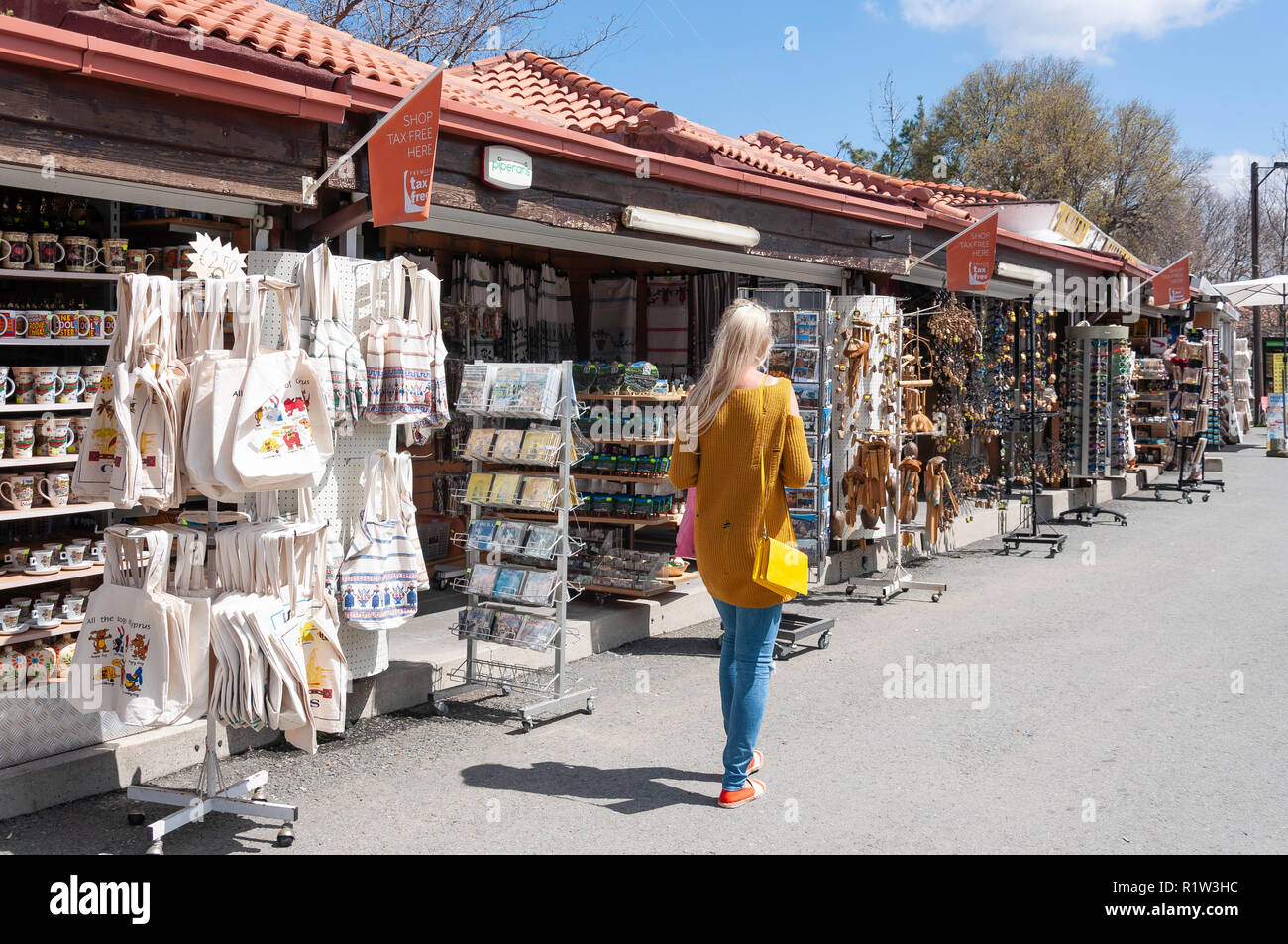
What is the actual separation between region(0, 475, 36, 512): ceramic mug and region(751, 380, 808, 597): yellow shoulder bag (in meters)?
3.79

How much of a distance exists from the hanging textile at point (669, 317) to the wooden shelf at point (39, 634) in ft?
23.6

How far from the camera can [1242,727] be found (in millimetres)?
5555

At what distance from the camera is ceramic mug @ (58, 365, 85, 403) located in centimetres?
567

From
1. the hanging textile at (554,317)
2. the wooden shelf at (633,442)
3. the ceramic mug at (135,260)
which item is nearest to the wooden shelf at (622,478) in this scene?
the wooden shelf at (633,442)

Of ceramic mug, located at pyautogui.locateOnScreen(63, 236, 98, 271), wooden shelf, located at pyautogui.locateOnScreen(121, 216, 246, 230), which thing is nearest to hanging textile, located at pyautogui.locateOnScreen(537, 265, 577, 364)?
wooden shelf, located at pyautogui.locateOnScreen(121, 216, 246, 230)

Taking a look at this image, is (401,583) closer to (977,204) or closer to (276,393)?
(276,393)

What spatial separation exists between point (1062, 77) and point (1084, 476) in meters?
22.8

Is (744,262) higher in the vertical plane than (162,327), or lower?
higher

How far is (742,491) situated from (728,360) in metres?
0.56

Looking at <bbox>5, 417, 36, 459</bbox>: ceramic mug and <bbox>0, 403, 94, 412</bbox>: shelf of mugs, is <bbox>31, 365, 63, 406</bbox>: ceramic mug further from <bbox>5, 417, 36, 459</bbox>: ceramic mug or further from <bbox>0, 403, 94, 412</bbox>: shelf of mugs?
<bbox>5, 417, 36, 459</bbox>: ceramic mug

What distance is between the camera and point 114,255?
5871 mm

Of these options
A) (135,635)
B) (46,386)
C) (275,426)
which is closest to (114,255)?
(46,386)

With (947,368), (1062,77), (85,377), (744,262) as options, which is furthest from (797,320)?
(1062,77)

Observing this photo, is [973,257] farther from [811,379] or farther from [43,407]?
[43,407]
